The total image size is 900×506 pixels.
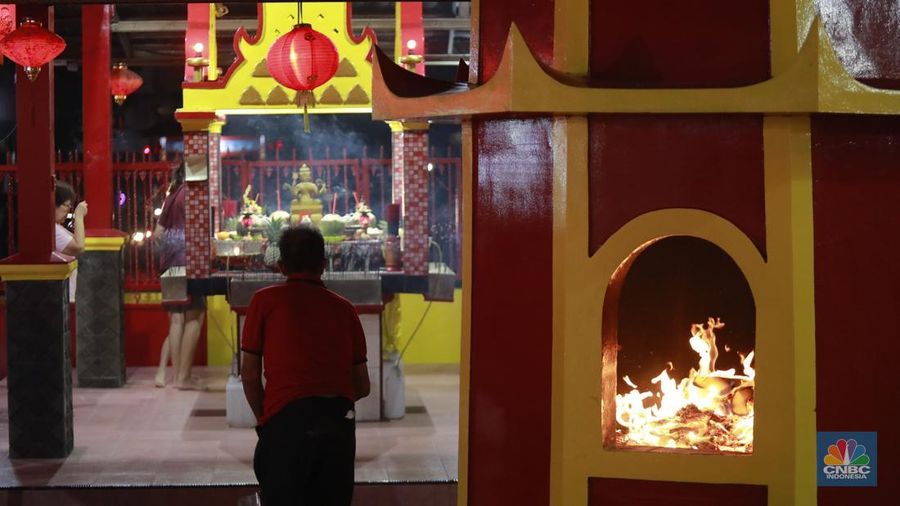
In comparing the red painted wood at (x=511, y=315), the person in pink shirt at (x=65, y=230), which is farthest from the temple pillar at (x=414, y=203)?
the red painted wood at (x=511, y=315)

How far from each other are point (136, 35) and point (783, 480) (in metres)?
13.3

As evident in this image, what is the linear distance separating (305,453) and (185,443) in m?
4.33

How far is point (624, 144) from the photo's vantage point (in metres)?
5.49

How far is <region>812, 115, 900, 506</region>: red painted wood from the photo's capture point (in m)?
5.45

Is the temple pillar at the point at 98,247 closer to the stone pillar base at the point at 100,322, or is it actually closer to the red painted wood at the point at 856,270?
the stone pillar base at the point at 100,322

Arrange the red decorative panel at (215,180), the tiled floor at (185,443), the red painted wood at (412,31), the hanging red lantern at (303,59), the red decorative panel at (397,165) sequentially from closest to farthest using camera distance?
1. the tiled floor at (185,443)
2. the hanging red lantern at (303,59)
3. the red painted wood at (412,31)
4. the red decorative panel at (397,165)
5. the red decorative panel at (215,180)

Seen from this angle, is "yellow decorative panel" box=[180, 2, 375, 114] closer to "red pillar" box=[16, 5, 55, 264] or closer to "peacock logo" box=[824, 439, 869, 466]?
"red pillar" box=[16, 5, 55, 264]

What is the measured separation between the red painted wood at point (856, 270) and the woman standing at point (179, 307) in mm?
7213

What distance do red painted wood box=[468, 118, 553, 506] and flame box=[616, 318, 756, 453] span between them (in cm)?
47

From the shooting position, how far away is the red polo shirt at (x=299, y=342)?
5367 millimetres

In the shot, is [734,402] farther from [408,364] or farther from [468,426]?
[408,364]

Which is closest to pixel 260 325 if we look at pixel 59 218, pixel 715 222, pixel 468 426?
pixel 468 426

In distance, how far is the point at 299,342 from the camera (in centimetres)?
537

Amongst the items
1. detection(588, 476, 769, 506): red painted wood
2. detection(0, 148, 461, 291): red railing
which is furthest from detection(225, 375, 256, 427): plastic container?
detection(588, 476, 769, 506): red painted wood
